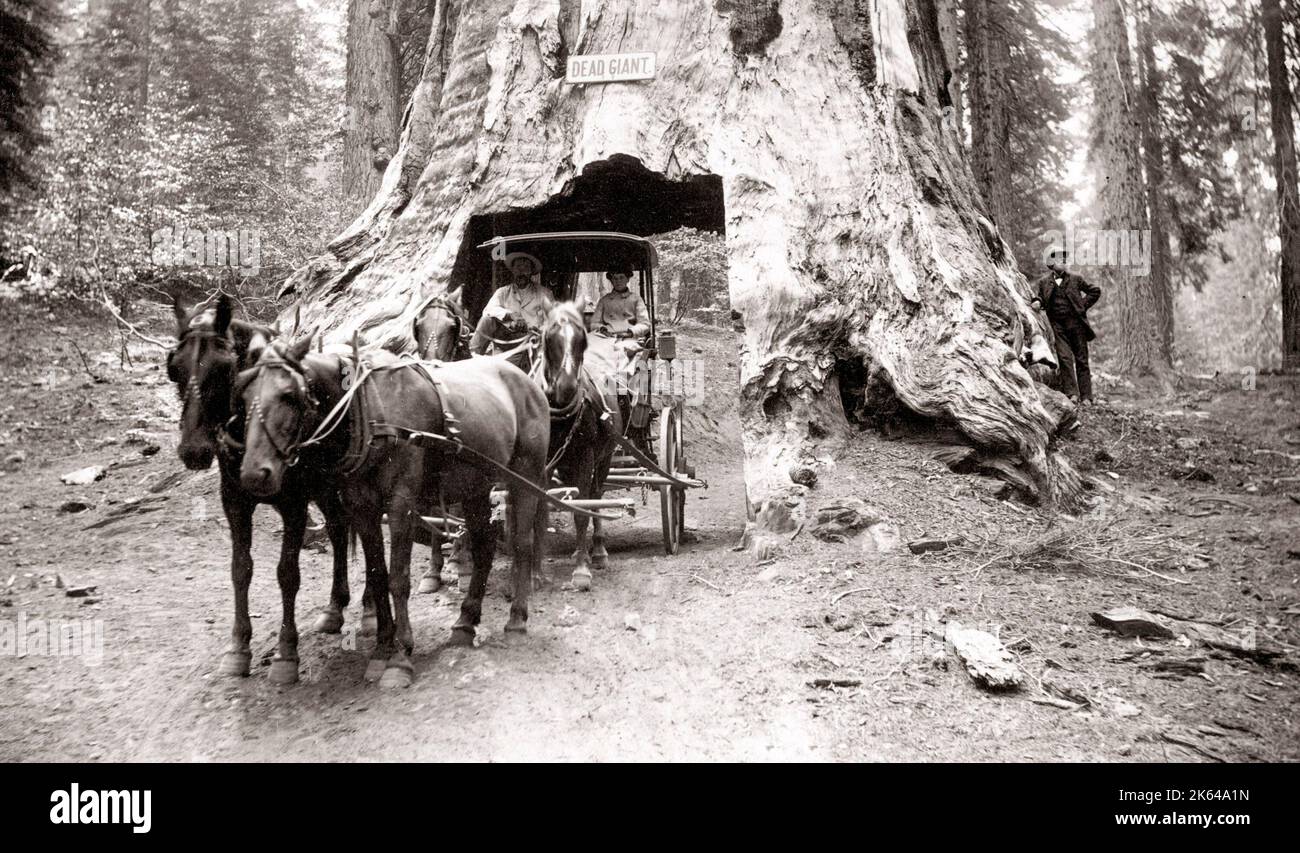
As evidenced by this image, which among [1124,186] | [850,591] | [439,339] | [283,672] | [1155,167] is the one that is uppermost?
[1155,167]

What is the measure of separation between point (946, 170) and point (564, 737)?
675cm

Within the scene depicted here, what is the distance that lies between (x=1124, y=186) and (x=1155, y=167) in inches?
192

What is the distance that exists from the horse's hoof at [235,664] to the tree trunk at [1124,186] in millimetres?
12962

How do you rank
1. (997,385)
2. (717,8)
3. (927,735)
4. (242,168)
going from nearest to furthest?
(927,735)
(997,385)
(717,8)
(242,168)

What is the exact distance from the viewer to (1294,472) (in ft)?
18.8

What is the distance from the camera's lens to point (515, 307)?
8328mm

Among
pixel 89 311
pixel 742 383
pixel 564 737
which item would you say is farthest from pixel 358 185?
pixel 564 737

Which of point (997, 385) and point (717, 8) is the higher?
point (717, 8)

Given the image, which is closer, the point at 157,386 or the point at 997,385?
the point at 997,385

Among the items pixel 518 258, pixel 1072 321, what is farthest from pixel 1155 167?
pixel 518 258

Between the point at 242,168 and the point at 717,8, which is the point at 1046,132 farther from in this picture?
the point at 242,168

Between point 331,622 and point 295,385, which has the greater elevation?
point 295,385

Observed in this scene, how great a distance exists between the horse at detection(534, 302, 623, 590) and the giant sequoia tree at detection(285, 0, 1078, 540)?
44.9 inches

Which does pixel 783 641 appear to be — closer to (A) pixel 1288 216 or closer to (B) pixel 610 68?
(B) pixel 610 68
